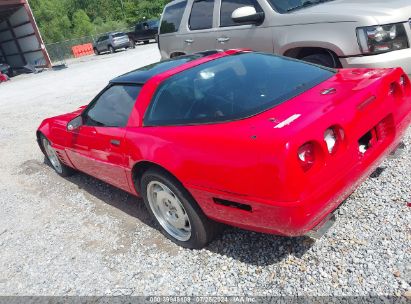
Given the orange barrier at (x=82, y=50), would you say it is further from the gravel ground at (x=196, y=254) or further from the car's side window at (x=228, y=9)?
the gravel ground at (x=196, y=254)

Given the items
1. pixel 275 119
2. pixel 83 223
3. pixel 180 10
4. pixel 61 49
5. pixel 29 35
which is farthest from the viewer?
pixel 61 49

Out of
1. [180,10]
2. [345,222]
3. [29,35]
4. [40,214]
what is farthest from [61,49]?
[345,222]

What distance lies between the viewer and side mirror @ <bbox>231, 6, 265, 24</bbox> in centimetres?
502

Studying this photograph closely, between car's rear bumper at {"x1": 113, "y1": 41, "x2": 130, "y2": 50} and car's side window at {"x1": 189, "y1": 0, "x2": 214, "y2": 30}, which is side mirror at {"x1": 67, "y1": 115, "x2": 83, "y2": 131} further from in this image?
car's rear bumper at {"x1": 113, "y1": 41, "x2": 130, "y2": 50}

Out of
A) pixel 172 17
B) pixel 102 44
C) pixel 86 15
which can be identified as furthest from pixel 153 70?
pixel 86 15

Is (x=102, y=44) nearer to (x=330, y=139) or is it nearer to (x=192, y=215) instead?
(x=192, y=215)

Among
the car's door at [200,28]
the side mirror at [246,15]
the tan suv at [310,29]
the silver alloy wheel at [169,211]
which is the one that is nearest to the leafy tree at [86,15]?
the car's door at [200,28]

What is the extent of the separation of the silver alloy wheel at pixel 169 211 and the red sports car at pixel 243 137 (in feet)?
0.04

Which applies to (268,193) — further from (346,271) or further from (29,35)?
(29,35)

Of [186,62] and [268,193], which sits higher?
[186,62]

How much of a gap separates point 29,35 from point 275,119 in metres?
28.0

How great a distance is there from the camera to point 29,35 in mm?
26016

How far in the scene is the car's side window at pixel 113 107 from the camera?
327cm

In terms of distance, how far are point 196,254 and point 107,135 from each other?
1.32 metres
